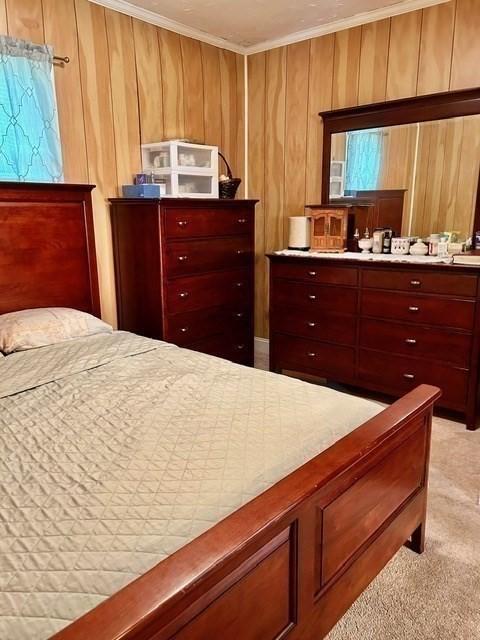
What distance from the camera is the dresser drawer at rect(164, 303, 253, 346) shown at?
315 centimetres

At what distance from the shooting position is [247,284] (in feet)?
12.0

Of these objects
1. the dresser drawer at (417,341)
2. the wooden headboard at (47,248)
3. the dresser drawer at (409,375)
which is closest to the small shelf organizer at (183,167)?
the wooden headboard at (47,248)

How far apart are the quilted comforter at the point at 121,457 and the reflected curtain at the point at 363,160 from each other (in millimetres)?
2103

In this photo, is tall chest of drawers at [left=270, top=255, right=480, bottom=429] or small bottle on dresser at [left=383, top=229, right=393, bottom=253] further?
small bottle on dresser at [left=383, top=229, right=393, bottom=253]

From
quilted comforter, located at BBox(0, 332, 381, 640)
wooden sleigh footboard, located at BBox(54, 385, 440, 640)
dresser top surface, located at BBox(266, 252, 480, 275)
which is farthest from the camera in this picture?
dresser top surface, located at BBox(266, 252, 480, 275)

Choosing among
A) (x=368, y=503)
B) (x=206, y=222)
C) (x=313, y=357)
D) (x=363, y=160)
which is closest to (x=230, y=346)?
(x=313, y=357)

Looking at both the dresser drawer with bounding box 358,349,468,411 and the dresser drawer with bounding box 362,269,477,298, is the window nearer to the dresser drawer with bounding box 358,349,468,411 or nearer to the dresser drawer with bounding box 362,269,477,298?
the dresser drawer with bounding box 362,269,477,298

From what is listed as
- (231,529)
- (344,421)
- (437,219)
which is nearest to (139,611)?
(231,529)

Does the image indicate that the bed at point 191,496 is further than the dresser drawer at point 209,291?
No

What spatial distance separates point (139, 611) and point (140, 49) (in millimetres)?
3429

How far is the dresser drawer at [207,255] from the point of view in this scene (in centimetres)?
306

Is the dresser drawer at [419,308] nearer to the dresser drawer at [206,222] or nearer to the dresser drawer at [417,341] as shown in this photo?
the dresser drawer at [417,341]

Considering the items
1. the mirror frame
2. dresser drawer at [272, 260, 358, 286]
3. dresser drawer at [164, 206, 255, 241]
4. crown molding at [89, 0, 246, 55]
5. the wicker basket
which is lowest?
dresser drawer at [272, 260, 358, 286]

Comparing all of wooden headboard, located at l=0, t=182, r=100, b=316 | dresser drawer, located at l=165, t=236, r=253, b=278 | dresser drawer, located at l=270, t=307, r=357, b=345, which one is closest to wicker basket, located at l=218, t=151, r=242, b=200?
dresser drawer, located at l=165, t=236, r=253, b=278
